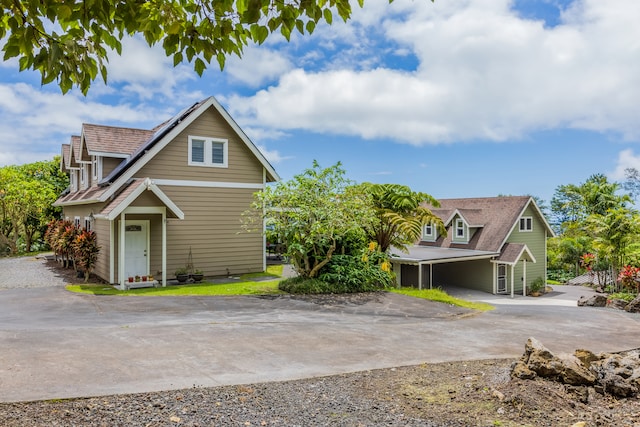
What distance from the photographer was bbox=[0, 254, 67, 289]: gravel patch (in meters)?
16.4

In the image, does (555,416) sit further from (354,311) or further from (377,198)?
(377,198)

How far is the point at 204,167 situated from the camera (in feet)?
61.2

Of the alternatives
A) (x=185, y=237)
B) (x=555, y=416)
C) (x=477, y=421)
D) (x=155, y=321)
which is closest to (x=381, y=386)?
(x=477, y=421)

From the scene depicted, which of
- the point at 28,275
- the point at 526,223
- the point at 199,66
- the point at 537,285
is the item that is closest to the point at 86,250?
the point at 28,275

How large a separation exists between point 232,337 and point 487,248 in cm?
2322

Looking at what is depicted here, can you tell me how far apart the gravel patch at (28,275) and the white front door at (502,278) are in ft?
78.9

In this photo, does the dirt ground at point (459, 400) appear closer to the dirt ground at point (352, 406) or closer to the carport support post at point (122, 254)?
the dirt ground at point (352, 406)

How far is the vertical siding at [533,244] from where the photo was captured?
1180 inches

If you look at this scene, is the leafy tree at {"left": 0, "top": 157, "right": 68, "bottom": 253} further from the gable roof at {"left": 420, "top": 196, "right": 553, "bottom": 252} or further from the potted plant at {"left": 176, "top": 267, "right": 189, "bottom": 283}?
the gable roof at {"left": 420, "top": 196, "right": 553, "bottom": 252}

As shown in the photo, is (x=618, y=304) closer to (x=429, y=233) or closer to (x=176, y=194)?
(x=429, y=233)

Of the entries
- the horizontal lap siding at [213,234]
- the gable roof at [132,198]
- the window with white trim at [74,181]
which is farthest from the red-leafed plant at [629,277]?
the window with white trim at [74,181]

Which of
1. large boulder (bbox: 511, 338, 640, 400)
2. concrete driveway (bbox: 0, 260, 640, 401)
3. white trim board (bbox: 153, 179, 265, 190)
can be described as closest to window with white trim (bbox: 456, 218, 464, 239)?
concrete driveway (bbox: 0, 260, 640, 401)

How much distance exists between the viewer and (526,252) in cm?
2784

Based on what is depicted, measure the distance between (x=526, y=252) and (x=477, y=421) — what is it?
83.6ft
